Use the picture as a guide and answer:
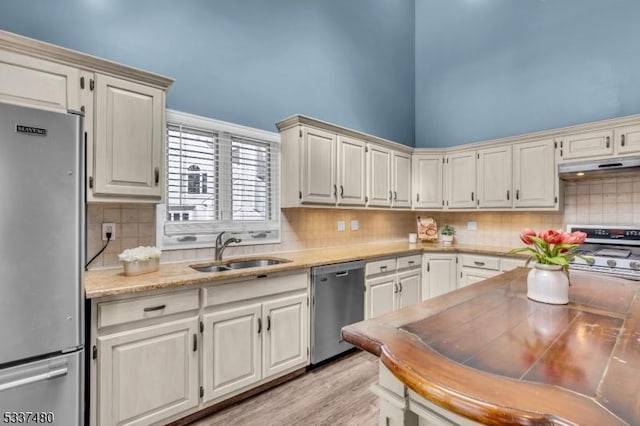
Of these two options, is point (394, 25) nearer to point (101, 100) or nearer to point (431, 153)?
point (431, 153)

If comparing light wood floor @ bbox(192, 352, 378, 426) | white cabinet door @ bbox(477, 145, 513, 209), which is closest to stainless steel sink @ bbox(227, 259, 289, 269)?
light wood floor @ bbox(192, 352, 378, 426)

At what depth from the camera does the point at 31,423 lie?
137 centimetres

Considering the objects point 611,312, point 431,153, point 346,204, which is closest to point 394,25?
point 431,153

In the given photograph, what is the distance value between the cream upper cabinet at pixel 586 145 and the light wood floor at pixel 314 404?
9.52 feet

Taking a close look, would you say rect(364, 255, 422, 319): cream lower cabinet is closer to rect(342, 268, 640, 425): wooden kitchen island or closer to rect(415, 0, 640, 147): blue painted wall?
rect(342, 268, 640, 425): wooden kitchen island

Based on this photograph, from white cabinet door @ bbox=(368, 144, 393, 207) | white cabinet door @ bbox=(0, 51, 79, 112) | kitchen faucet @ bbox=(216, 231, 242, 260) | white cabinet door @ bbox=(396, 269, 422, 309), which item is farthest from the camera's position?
white cabinet door @ bbox=(368, 144, 393, 207)

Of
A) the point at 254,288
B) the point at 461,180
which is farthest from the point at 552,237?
the point at 461,180

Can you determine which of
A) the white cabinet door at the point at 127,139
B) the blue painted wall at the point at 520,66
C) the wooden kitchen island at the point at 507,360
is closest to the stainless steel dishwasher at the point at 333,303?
the wooden kitchen island at the point at 507,360

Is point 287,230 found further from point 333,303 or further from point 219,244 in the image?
point 333,303

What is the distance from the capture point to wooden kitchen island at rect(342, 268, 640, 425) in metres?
0.65

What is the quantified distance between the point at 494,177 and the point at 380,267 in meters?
1.83

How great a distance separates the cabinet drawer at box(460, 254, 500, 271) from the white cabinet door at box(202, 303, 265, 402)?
2.58 meters

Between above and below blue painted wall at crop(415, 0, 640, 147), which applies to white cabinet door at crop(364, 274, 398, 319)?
A: below

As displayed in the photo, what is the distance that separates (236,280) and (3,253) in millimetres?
1138
